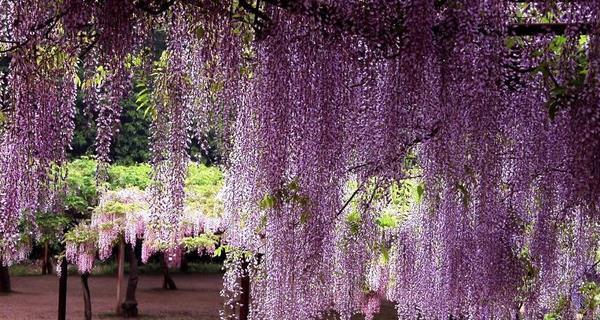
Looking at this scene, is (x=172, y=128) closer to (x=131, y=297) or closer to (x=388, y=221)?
(x=388, y=221)

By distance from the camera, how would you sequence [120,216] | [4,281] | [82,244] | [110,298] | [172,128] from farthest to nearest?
[4,281] < [110,298] < [82,244] < [120,216] < [172,128]

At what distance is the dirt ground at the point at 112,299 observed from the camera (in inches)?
544

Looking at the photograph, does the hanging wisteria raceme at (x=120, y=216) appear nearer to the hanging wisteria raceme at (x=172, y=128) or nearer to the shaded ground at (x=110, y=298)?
the shaded ground at (x=110, y=298)

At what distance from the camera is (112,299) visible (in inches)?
629

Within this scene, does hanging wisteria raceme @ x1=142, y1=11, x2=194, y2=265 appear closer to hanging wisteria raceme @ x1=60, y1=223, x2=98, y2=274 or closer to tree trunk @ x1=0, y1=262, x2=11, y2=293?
hanging wisteria raceme @ x1=60, y1=223, x2=98, y2=274

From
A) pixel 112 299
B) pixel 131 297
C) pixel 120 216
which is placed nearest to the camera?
pixel 120 216

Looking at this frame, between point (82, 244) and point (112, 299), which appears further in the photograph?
point (112, 299)

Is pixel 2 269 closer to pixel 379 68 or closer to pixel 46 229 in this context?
pixel 46 229

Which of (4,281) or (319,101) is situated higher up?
(319,101)

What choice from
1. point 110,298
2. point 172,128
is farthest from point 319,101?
point 110,298

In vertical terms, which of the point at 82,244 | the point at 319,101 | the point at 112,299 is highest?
the point at 319,101

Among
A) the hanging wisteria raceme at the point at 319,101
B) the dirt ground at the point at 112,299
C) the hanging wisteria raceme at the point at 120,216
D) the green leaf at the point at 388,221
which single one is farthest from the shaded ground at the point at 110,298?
the hanging wisteria raceme at the point at 319,101

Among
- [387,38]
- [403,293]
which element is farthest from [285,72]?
[403,293]

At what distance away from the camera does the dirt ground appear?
13828 millimetres
